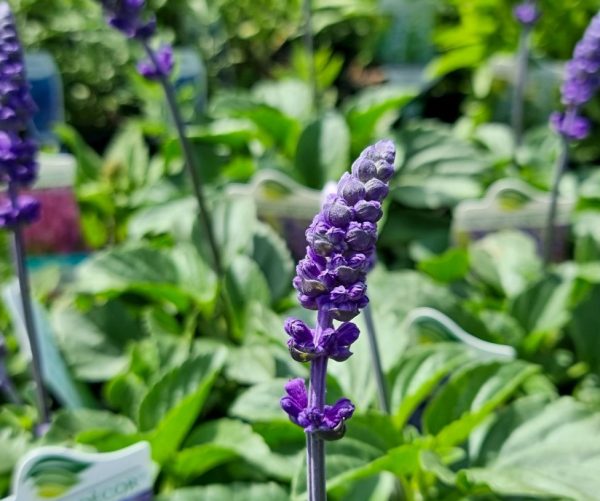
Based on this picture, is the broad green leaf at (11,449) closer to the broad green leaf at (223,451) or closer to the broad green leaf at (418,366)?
the broad green leaf at (223,451)

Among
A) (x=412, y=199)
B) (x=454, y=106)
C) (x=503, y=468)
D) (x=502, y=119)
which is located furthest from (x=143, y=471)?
(x=454, y=106)

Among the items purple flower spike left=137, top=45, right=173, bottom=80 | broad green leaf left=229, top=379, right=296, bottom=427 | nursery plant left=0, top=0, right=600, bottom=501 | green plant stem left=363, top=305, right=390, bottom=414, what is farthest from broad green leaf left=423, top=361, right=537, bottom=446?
purple flower spike left=137, top=45, right=173, bottom=80

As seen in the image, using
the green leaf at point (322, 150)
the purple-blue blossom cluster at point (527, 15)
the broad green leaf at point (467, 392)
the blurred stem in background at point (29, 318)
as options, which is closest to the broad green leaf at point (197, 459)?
the blurred stem in background at point (29, 318)

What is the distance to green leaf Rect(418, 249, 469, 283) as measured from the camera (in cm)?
178

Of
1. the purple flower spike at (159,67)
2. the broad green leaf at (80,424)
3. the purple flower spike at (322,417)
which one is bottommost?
the broad green leaf at (80,424)

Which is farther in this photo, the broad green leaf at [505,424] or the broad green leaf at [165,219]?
the broad green leaf at [165,219]

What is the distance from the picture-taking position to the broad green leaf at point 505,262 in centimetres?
173

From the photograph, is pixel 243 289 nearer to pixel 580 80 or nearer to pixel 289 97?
pixel 580 80

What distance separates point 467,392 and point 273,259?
0.61 meters

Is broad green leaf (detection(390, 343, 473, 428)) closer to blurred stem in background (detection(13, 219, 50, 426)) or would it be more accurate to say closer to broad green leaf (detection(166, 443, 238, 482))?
broad green leaf (detection(166, 443, 238, 482))

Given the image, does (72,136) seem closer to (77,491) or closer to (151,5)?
(151,5)

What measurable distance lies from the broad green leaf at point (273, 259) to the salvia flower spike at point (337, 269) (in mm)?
1023

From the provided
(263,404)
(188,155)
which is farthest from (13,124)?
(263,404)

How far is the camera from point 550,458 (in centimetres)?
124
